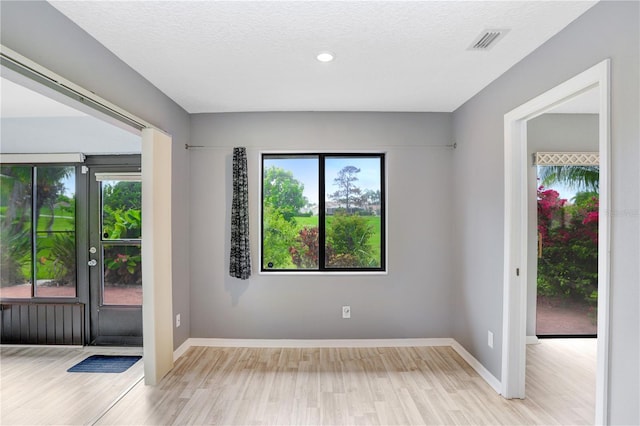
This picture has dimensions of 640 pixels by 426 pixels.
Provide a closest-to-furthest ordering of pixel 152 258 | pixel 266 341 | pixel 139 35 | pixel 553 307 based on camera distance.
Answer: pixel 139 35 → pixel 152 258 → pixel 266 341 → pixel 553 307

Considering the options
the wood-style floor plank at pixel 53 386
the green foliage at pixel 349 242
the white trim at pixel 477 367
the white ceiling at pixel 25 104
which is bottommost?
the wood-style floor plank at pixel 53 386

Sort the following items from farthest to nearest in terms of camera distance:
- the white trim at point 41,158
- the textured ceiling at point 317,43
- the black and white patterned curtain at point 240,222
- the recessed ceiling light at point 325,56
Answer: the white trim at point 41,158 < the black and white patterned curtain at point 240,222 < the recessed ceiling light at point 325,56 < the textured ceiling at point 317,43

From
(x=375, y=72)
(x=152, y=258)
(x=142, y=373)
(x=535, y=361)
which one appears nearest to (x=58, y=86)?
(x=152, y=258)

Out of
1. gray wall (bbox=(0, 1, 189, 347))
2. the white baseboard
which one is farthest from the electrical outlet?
gray wall (bbox=(0, 1, 189, 347))

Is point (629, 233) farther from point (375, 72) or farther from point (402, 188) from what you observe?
point (402, 188)

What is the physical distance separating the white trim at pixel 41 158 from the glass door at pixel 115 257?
0.24m

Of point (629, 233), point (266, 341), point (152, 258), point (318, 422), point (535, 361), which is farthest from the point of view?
point (266, 341)

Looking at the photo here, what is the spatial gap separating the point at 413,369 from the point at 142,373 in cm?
248

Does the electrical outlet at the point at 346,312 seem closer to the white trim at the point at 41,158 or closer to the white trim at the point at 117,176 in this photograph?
the white trim at the point at 117,176

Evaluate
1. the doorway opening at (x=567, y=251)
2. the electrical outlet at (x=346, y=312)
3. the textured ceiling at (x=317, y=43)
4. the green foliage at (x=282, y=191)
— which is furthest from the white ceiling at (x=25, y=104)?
the doorway opening at (x=567, y=251)

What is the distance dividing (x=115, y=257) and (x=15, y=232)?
1.10 metres

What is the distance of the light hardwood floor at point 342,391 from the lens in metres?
2.17

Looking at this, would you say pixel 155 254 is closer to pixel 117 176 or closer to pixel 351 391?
pixel 117 176

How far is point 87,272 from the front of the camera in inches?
136
